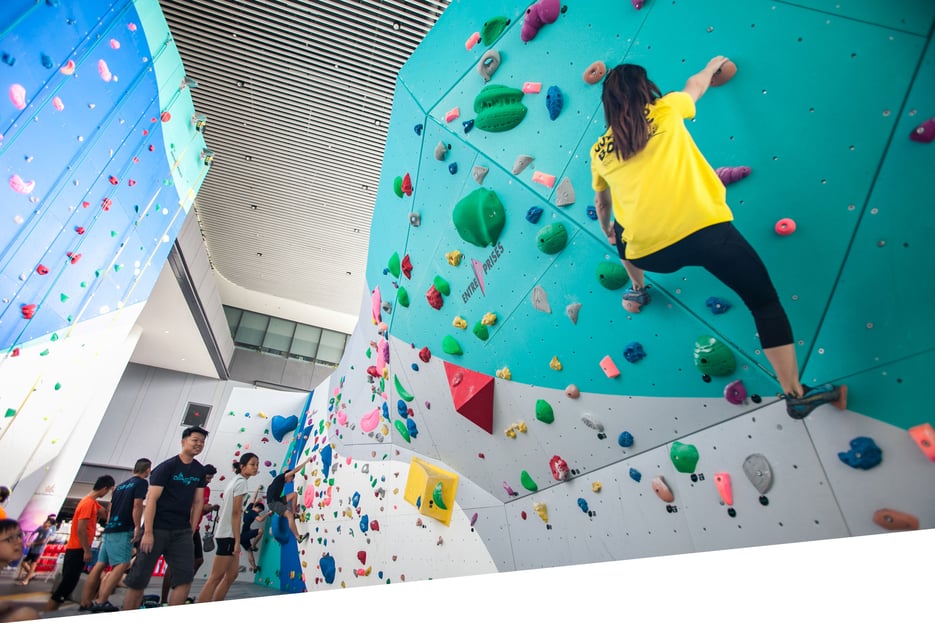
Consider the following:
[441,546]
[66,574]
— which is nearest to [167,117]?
[66,574]

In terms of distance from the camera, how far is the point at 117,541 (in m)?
2.37

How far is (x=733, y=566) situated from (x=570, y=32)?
1900 mm

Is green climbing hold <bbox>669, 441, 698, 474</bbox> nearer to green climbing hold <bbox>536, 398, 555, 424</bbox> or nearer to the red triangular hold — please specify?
green climbing hold <bbox>536, 398, 555, 424</bbox>

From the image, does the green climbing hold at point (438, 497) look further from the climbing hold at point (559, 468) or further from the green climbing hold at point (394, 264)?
the green climbing hold at point (394, 264)

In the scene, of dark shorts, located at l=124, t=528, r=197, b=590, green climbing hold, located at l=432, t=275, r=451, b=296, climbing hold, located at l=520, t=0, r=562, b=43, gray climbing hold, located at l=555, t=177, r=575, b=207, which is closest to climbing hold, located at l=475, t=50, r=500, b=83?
climbing hold, located at l=520, t=0, r=562, b=43

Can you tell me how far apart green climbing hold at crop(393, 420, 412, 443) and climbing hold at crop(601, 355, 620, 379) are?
5.72 ft

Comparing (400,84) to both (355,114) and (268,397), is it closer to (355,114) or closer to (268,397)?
(355,114)

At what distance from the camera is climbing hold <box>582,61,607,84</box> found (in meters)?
1.64

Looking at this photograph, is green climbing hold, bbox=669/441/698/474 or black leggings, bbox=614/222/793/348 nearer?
black leggings, bbox=614/222/793/348

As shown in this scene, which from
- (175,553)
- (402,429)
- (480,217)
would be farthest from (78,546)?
(480,217)

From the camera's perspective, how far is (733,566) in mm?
1288

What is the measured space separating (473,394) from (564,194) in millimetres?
1096

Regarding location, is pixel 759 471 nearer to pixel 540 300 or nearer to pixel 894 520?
pixel 894 520

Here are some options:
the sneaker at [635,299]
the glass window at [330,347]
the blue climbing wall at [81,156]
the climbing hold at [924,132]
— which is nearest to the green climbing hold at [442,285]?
the sneaker at [635,299]
